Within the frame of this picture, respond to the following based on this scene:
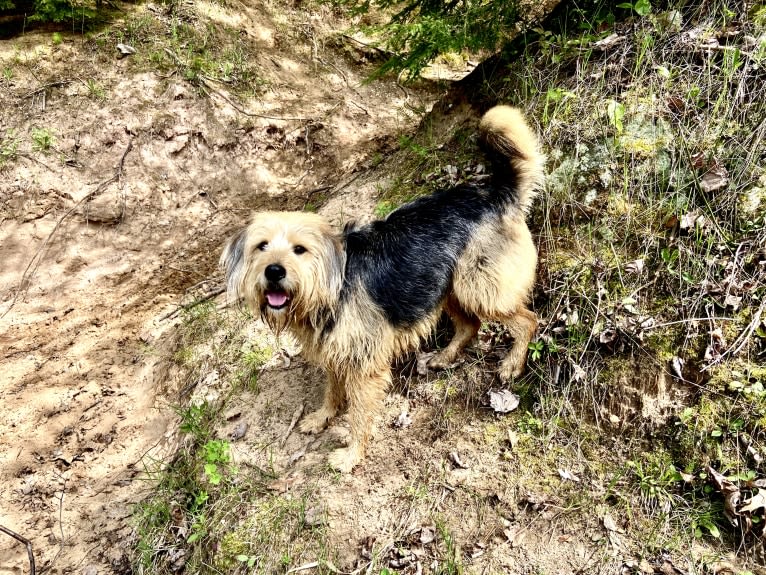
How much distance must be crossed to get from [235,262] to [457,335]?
1825 mm

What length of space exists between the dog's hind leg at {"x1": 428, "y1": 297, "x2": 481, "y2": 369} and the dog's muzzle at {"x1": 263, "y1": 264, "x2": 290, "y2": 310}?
1.40m

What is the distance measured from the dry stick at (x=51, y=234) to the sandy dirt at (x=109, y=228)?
0.05 feet

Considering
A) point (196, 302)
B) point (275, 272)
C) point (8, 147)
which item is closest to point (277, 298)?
point (275, 272)

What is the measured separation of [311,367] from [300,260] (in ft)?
5.35

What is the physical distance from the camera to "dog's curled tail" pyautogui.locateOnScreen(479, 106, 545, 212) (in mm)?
3477

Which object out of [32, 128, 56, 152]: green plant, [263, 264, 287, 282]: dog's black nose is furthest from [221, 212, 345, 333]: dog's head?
[32, 128, 56, 152]: green plant

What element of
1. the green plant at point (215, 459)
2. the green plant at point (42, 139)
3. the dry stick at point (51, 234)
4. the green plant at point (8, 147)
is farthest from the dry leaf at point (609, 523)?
the green plant at point (8, 147)

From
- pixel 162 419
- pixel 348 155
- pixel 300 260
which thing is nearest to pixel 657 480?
pixel 300 260

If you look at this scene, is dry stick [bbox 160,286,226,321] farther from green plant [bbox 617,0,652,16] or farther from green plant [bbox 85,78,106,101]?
green plant [bbox 617,0,652,16]

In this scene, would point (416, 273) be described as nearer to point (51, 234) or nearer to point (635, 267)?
point (635, 267)

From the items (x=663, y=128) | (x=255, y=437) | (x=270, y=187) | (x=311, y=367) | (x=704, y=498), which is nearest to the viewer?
(x=704, y=498)

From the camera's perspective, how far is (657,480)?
3000 millimetres

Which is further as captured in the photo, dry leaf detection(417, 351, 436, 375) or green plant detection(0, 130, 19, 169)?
green plant detection(0, 130, 19, 169)

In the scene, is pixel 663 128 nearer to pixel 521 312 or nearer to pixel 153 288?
pixel 521 312
